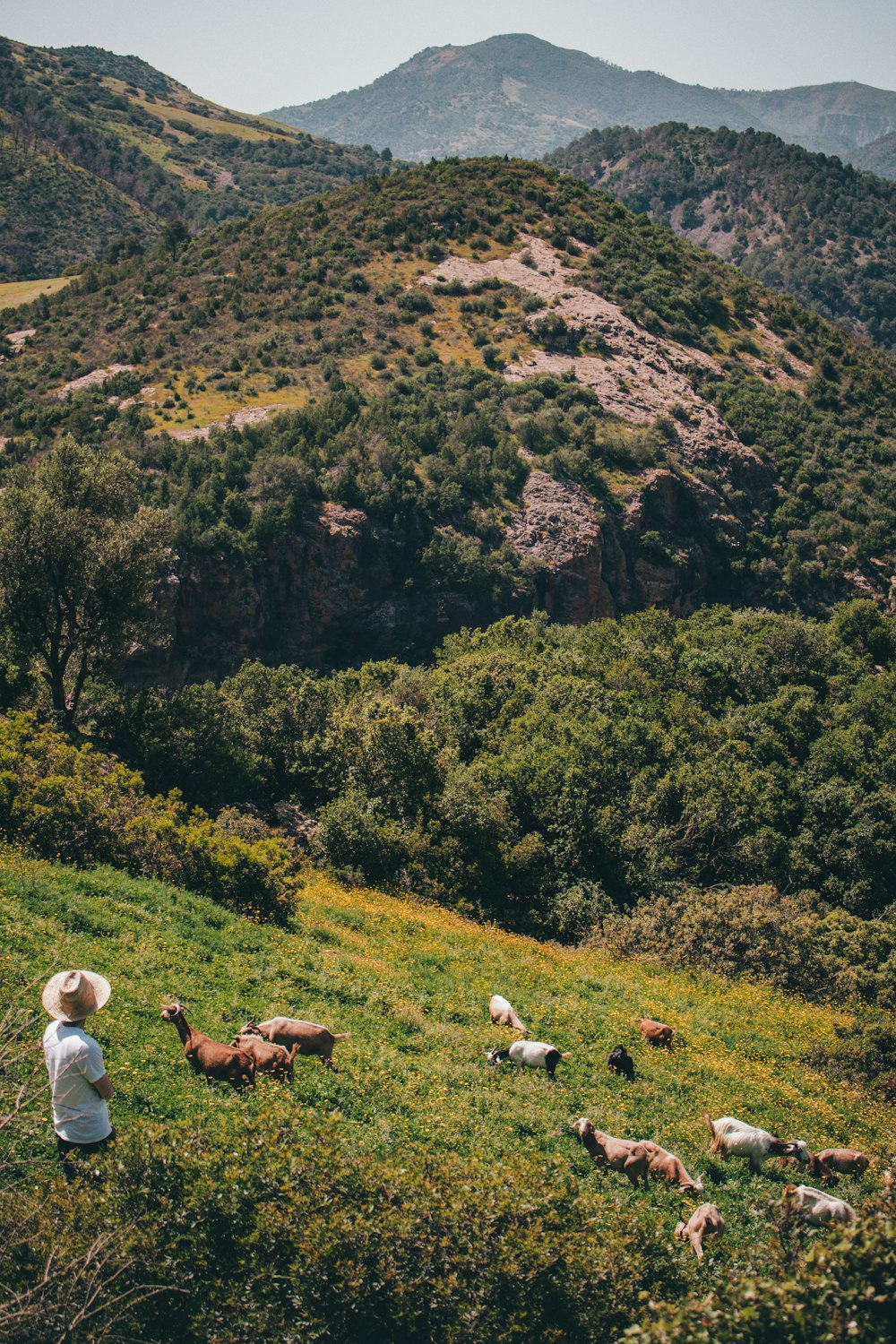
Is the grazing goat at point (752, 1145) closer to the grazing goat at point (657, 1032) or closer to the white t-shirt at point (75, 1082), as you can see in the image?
the grazing goat at point (657, 1032)

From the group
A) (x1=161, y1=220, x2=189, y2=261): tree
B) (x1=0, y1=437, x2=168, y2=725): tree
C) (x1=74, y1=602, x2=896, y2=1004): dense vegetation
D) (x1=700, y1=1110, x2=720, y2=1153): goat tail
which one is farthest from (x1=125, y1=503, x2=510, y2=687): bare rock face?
(x1=161, y1=220, x2=189, y2=261): tree

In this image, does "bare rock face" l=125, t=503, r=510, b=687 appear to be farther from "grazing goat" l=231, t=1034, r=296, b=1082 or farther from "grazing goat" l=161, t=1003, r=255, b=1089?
"grazing goat" l=161, t=1003, r=255, b=1089

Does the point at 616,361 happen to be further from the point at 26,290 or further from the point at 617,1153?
the point at 617,1153

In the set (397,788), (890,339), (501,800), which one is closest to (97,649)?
(397,788)

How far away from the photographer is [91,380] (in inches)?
2709

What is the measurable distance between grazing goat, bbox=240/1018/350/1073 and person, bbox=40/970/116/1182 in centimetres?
336

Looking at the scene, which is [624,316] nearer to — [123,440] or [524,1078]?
[123,440]

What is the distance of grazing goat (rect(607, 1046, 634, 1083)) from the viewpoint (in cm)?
1535

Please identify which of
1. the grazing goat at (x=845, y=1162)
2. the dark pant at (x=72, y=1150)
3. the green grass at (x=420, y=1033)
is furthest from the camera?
the grazing goat at (x=845, y=1162)

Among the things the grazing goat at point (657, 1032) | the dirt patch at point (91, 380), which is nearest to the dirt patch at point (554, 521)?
the dirt patch at point (91, 380)

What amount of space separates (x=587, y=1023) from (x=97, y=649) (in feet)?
62.2

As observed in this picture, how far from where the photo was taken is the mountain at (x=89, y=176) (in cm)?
13600

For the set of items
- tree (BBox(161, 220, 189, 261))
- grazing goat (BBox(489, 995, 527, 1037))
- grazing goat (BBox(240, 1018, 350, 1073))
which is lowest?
grazing goat (BBox(489, 995, 527, 1037))

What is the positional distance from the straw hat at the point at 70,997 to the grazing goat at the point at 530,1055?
23.3 feet
